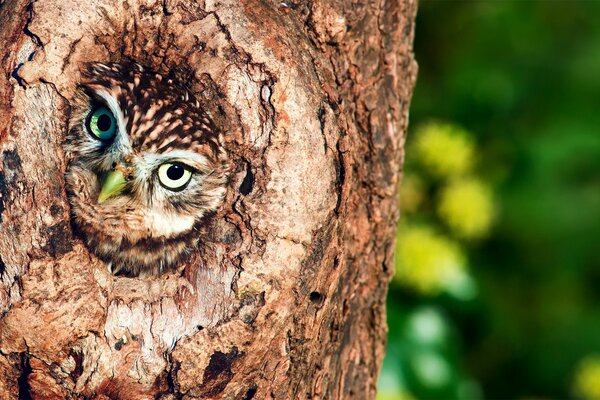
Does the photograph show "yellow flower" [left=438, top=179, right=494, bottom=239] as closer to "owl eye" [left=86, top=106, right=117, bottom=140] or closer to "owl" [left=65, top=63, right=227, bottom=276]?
"owl" [left=65, top=63, right=227, bottom=276]

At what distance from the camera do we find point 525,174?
16.5 feet

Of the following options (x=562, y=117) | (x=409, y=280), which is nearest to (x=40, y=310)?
(x=409, y=280)

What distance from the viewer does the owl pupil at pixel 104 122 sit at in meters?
3.08

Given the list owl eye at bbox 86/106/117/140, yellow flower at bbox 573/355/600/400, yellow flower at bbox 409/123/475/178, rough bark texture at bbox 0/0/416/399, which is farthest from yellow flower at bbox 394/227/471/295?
owl eye at bbox 86/106/117/140

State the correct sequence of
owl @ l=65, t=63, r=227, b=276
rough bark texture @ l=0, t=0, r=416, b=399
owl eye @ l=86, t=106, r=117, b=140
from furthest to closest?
1. owl eye @ l=86, t=106, r=117, b=140
2. owl @ l=65, t=63, r=227, b=276
3. rough bark texture @ l=0, t=0, r=416, b=399

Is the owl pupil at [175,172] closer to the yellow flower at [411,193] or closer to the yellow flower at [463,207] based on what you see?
Answer: the yellow flower at [411,193]

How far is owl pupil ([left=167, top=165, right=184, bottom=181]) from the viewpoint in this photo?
3.08 m

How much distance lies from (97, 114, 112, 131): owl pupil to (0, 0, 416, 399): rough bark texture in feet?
0.72

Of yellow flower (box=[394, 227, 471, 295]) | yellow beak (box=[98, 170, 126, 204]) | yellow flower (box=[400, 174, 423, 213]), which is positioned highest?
yellow flower (box=[400, 174, 423, 213])

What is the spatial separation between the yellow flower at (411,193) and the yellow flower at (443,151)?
9cm

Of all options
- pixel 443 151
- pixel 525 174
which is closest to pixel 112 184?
pixel 443 151

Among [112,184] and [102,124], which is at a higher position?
[102,124]

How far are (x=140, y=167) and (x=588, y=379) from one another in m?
3.00

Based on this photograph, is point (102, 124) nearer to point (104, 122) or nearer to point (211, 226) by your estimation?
point (104, 122)
